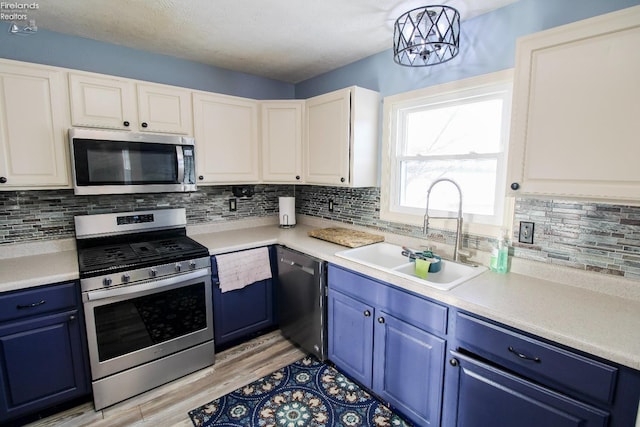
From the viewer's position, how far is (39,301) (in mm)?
1724

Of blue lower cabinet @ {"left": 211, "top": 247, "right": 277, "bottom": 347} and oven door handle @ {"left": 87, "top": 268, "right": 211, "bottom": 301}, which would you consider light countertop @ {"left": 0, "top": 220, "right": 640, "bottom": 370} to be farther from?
blue lower cabinet @ {"left": 211, "top": 247, "right": 277, "bottom": 347}

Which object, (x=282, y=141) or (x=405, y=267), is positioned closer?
(x=405, y=267)

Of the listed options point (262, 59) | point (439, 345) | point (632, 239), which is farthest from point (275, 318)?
point (632, 239)

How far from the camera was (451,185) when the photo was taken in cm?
217

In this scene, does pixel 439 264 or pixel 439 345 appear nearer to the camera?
pixel 439 345

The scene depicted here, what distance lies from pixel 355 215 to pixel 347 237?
14.0 inches

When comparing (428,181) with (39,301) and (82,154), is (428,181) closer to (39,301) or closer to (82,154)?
(82,154)

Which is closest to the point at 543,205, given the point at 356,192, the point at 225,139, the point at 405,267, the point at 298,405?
the point at 405,267

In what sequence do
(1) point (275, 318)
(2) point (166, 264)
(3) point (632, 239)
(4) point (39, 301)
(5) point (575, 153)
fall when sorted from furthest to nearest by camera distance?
(1) point (275, 318) → (2) point (166, 264) → (4) point (39, 301) → (3) point (632, 239) → (5) point (575, 153)

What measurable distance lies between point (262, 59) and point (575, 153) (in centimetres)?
226

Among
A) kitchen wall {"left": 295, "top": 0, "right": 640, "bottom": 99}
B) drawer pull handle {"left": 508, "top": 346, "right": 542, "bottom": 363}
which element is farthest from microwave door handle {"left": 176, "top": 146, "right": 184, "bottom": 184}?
drawer pull handle {"left": 508, "top": 346, "right": 542, "bottom": 363}

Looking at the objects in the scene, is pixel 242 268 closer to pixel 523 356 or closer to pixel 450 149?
pixel 450 149

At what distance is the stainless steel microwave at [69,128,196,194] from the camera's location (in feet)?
6.40

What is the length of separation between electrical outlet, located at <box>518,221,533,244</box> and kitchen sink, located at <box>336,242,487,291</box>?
0.26m
